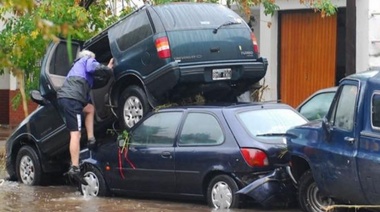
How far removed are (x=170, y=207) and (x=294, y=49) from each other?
9.06 m

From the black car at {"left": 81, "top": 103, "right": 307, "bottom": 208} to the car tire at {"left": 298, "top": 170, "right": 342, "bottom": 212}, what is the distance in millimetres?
596

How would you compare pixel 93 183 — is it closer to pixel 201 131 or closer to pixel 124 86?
pixel 124 86

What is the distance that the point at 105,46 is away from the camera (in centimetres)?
1271

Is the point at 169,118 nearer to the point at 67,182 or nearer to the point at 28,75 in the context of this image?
the point at 67,182

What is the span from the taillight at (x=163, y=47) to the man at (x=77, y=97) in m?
0.92

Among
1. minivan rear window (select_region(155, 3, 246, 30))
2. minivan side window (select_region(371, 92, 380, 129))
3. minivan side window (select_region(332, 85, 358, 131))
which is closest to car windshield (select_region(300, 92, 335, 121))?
minivan rear window (select_region(155, 3, 246, 30))

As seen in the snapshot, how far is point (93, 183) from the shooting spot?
1210 cm

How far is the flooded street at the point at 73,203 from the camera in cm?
1091

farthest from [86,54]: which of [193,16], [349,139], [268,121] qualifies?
[349,139]

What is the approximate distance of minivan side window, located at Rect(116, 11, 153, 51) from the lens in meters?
11.8

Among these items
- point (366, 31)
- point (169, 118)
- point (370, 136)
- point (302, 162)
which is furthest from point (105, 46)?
point (366, 31)

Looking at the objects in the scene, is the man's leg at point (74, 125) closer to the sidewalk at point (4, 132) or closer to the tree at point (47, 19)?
the tree at point (47, 19)

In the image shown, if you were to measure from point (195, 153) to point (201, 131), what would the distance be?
31cm

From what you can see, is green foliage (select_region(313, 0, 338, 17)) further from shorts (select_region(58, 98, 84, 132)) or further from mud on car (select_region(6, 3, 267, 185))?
shorts (select_region(58, 98, 84, 132))
